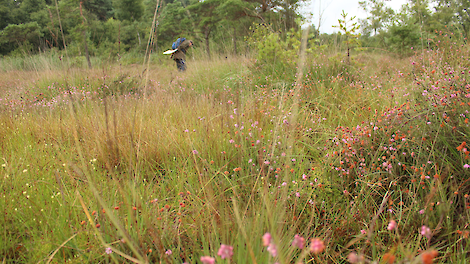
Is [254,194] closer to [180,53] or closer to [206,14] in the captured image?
[180,53]

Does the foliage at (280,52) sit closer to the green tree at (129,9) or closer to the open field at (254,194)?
the open field at (254,194)

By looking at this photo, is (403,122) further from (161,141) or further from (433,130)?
(161,141)

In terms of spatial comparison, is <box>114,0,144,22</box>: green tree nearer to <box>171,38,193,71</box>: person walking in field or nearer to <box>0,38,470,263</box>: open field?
<box>171,38,193,71</box>: person walking in field

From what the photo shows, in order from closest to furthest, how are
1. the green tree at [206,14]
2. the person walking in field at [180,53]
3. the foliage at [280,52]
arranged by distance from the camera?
the foliage at [280,52]
the person walking in field at [180,53]
the green tree at [206,14]

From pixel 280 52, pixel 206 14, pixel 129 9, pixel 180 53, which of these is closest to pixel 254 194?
pixel 280 52

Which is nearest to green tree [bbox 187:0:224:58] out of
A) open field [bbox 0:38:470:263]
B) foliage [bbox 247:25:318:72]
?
foliage [bbox 247:25:318:72]

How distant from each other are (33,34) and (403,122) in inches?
871

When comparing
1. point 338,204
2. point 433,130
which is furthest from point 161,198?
point 433,130

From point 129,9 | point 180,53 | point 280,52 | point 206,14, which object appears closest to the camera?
point 280,52

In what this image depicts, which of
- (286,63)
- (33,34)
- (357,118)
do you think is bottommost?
(357,118)

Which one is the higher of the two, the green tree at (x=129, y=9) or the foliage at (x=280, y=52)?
the green tree at (x=129, y=9)

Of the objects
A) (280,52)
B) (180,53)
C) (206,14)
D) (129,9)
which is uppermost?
(129,9)

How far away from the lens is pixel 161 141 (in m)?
2.19

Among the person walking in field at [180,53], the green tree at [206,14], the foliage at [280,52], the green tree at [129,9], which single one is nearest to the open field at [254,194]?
the foliage at [280,52]
